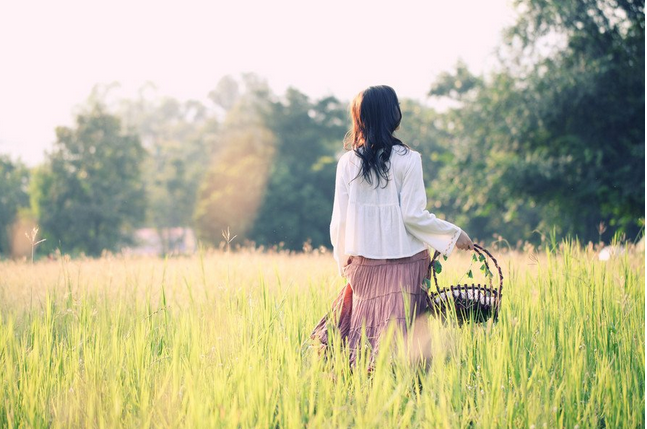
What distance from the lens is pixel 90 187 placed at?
33.0 m

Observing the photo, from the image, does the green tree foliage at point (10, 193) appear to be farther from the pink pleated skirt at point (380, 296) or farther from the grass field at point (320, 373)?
the pink pleated skirt at point (380, 296)

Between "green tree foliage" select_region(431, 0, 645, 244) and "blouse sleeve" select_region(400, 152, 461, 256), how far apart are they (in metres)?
14.9

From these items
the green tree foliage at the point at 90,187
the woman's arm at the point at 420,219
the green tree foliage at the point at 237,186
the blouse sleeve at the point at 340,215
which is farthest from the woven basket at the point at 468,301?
the green tree foliage at the point at 90,187

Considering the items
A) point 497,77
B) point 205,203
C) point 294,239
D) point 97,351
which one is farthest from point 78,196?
point 97,351

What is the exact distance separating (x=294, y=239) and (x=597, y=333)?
92.1 ft

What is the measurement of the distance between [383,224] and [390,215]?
0.07m

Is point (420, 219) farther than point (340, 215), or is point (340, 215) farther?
point (340, 215)

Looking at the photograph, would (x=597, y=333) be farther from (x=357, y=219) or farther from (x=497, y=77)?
(x=497, y=77)

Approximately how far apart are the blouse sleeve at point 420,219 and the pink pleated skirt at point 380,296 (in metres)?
0.18

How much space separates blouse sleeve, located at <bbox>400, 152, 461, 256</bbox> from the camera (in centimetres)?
350

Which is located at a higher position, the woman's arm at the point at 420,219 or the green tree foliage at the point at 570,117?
the green tree foliage at the point at 570,117

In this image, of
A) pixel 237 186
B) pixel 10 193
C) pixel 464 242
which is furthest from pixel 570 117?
pixel 10 193

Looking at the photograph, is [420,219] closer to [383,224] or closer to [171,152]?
[383,224]

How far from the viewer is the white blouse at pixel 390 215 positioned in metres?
3.53
